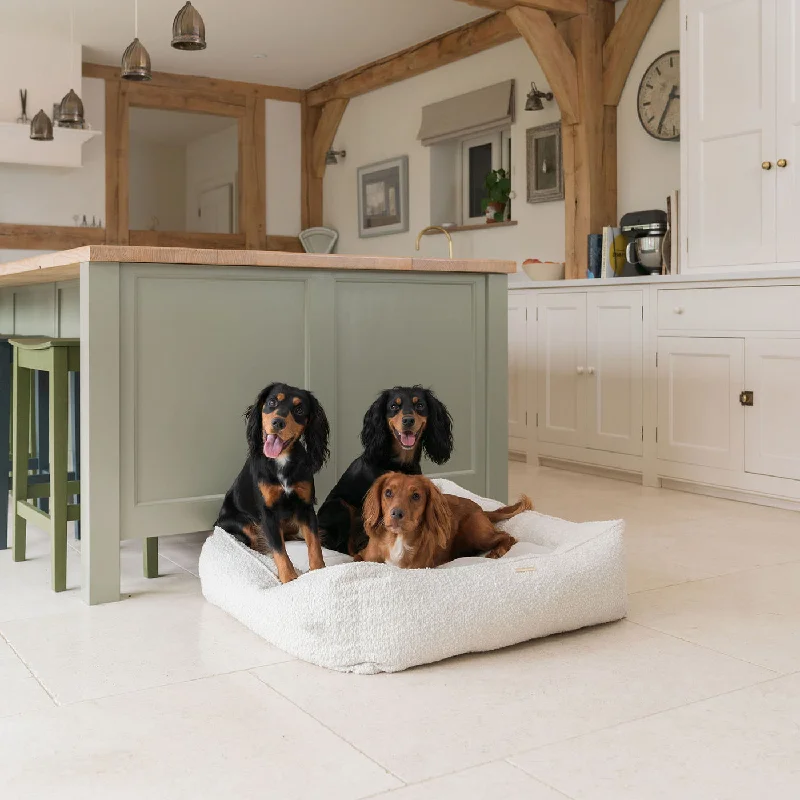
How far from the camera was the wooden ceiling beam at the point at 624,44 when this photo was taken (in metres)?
4.92

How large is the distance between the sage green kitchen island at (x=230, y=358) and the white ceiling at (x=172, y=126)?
6582 mm

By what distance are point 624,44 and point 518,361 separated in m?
1.69

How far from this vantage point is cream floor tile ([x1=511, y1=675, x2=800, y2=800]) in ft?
4.80

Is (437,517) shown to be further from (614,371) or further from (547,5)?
(547,5)

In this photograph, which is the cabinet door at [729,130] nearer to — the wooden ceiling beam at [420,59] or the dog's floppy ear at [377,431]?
the wooden ceiling beam at [420,59]

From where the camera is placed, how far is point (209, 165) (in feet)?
32.4

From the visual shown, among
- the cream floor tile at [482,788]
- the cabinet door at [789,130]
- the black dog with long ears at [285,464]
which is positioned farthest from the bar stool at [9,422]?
the cabinet door at [789,130]

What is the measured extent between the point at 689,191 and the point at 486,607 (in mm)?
2741

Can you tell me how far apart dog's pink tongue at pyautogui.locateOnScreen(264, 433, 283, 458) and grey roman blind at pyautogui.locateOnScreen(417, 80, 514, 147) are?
401 centimetres

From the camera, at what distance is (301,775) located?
1.51 metres

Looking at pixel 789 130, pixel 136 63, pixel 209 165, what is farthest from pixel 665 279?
pixel 209 165

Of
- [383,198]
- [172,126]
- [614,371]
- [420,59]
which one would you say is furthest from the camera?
[172,126]

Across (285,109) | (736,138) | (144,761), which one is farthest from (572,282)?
(285,109)

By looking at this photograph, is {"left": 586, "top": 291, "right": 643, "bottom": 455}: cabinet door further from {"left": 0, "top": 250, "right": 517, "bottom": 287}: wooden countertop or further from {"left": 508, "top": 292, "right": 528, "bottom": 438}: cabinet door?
{"left": 0, "top": 250, "right": 517, "bottom": 287}: wooden countertop
